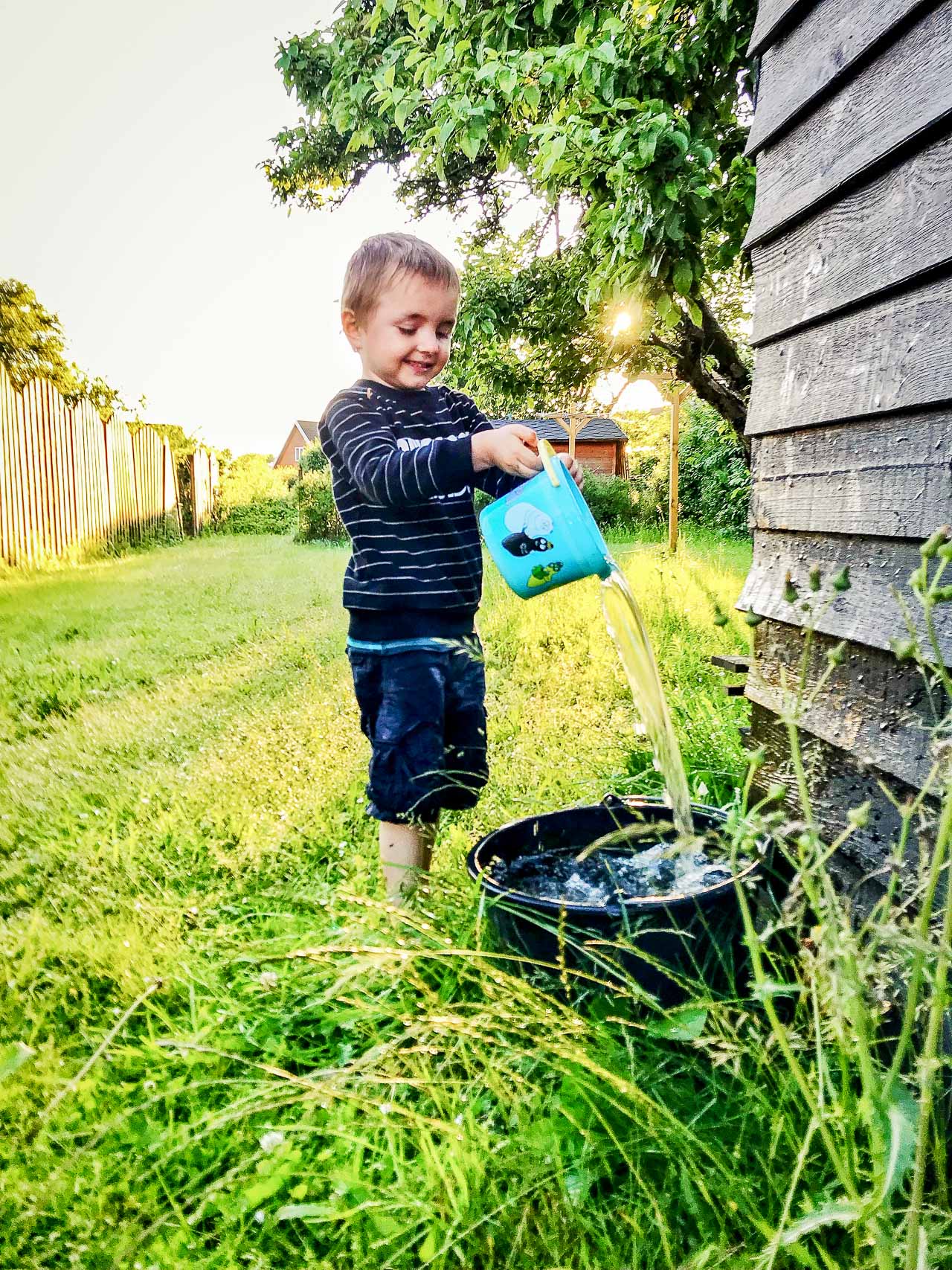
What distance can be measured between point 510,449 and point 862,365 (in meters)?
0.66

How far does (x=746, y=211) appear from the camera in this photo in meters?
3.54

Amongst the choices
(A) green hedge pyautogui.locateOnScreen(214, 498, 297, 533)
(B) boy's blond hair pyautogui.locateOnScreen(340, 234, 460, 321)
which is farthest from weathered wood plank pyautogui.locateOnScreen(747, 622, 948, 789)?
(A) green hedge pyautogui.locateOnScreen(214, 498, 297, 533)

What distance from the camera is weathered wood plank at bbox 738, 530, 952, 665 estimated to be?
1.42 metres

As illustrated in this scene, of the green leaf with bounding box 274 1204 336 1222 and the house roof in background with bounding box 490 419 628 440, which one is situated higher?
the house roof in background with bounding box 490 419 628 440

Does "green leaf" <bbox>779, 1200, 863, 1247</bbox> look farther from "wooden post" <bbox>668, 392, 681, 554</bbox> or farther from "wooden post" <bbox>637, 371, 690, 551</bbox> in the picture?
"wooden post" <bbox>668, 392, 681, 554</bbox>

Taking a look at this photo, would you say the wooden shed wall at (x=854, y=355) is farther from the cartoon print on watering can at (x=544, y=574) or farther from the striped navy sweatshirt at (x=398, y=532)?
the striped navy sweatshirt at (x=398, y=532)

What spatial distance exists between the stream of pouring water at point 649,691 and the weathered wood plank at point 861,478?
0.40 m

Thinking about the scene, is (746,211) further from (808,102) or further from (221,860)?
(221,860)

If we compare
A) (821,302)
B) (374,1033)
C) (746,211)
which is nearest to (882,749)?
(821,302)

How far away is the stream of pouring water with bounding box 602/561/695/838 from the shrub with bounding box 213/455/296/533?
35.0 ft

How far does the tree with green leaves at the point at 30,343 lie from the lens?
16.2ft

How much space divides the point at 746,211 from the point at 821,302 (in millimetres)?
2251

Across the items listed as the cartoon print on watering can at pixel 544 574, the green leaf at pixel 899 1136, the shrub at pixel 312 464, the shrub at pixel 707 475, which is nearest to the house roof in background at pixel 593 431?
the shrub at pixel 707 475

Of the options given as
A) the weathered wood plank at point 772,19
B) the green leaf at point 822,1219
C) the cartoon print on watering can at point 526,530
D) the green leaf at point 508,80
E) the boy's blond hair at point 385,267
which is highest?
the green leaf at point 508,80
